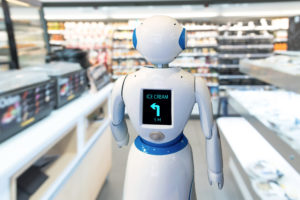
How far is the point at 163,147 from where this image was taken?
1301mm

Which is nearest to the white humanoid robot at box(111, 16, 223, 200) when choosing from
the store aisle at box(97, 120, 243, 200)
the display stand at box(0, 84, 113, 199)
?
the display stand at box(0, 84, 113, 199)

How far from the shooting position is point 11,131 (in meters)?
1.29

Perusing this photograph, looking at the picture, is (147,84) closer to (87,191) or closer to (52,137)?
(52,137)

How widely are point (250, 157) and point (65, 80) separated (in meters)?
1.69

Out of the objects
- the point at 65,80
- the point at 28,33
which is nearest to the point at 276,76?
the point at 65,80

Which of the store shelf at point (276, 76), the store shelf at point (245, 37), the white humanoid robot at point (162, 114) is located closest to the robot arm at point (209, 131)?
the white humanoid robot at point (162, 114)

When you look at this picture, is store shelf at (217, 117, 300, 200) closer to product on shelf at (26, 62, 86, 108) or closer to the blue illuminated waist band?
the blue illuminated waist band

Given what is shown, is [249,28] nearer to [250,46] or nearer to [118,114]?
[250,46]

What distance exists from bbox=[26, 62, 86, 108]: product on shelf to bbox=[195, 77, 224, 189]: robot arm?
3.34 ft

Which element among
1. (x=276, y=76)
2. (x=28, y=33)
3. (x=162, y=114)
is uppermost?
(x=28, y=33)

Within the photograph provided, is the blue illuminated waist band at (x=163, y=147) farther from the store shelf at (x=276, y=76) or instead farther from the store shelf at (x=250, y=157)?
the store shelf at (x=250, y=157)

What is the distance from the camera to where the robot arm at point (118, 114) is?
52.3 inches

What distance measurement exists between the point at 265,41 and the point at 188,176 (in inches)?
216

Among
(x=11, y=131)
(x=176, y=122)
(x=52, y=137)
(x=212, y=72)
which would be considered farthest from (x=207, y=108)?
(x=212, y=72)
